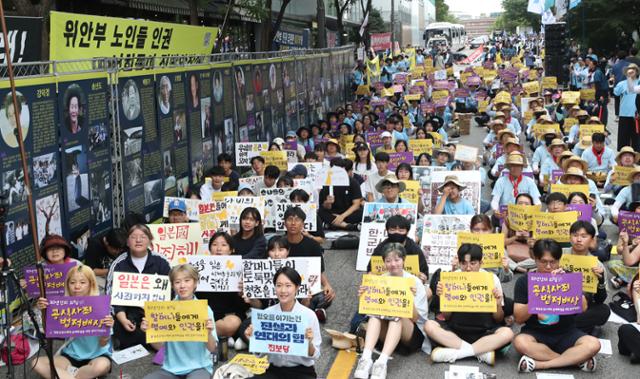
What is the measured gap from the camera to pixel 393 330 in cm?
813

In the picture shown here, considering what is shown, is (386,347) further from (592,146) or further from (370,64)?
(370,64)

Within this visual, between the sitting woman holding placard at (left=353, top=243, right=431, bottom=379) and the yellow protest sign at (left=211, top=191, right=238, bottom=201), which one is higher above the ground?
the yellow protest sign at (left=211, top=191, right=238, bottom=201)

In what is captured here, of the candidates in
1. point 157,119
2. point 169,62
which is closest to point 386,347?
point 157,119

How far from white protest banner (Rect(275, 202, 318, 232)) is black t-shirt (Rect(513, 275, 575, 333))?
398cm

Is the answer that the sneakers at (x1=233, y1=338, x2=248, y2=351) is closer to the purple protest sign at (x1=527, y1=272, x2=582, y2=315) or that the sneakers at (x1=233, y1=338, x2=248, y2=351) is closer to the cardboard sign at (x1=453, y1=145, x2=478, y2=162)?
the purple protest sign at (x1=527, y1=272, x2=582, y2=315)

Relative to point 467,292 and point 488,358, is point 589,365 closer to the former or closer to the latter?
point 488,358

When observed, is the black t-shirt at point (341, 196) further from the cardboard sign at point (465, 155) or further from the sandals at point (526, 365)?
the sandals at point (526, 365)

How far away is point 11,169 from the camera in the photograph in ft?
30.5

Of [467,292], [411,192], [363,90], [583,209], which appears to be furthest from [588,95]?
[467,292]

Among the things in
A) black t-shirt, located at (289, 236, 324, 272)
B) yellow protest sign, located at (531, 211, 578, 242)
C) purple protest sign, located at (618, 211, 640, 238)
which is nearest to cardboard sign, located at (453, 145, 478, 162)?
yellow protest sign, located at (531, 211, 578, 242)

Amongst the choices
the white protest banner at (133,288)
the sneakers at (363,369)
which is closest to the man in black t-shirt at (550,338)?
the sneakers at (363,369)

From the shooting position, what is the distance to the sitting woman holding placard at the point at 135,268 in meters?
8.86

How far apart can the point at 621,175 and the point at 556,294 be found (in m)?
6.64

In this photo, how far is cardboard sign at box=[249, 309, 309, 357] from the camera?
7.12m
